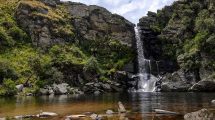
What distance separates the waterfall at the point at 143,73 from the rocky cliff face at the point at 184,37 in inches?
102

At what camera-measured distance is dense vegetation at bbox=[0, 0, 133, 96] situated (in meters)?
123

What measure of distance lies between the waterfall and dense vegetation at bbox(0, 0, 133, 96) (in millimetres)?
4985

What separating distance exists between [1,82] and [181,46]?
204 ft

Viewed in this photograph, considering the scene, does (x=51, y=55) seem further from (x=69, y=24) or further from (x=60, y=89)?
(x=60, y=89)

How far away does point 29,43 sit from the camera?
155375 millimetres

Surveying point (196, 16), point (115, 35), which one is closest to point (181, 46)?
point (196, 16)

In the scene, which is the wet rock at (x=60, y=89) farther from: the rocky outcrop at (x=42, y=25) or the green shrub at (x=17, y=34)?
the green shrub at (x=17, y=34)

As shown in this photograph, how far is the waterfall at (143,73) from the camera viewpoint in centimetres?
12712

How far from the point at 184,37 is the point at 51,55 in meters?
50.0

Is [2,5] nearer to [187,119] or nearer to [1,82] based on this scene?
[1,82]

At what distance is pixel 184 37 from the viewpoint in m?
134

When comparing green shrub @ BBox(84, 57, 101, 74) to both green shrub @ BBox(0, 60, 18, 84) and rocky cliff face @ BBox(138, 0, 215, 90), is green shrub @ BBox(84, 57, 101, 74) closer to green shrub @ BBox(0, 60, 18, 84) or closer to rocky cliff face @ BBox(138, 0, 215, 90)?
rocky cliff face @ BBox(138, 0, 215, 90)

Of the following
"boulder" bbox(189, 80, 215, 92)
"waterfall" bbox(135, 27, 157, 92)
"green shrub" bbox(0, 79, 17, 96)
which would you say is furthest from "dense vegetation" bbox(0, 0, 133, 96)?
"boulder" bbox(189, 80, 215, 92)

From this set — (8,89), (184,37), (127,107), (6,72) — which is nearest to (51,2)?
(6,72)
